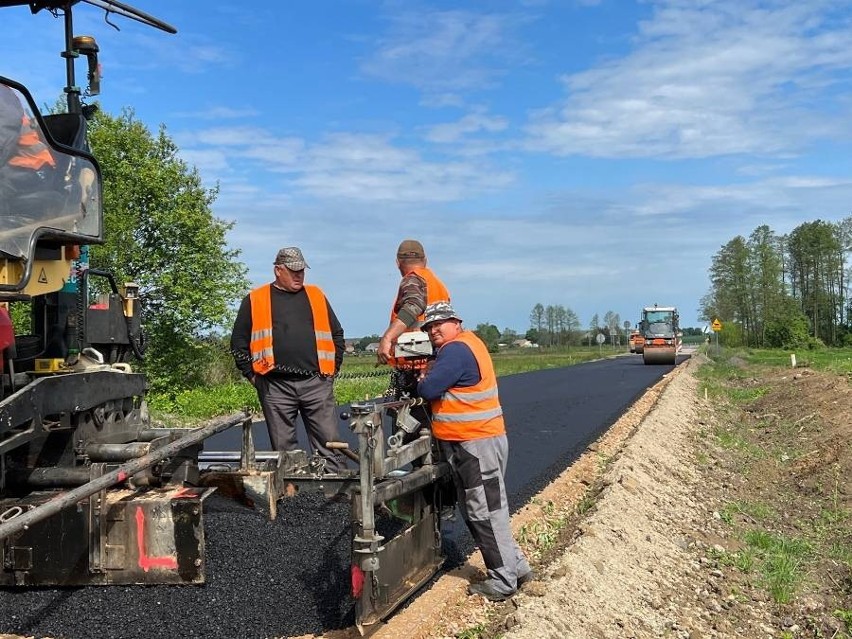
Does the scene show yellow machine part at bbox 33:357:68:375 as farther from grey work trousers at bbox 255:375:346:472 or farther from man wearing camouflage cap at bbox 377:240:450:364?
man wearing camouflage cap at bbox 377:240:450:364

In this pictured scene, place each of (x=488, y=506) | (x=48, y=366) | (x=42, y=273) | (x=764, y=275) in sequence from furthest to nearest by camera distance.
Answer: (x=764, y=275)
(x=488, y=506)
(x=48, y=366)
(x=42, y=273)

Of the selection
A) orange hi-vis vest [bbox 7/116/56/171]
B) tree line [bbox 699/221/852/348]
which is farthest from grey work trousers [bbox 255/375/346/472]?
tree line [bbox 699/221/852/348]

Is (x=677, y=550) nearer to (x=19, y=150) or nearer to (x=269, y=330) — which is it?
(x=269, y=330)

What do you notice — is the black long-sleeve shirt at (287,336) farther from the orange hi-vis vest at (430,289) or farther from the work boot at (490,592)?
the work boot at (490,592)

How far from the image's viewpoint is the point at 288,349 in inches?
218

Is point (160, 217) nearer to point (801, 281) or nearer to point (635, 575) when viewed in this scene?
point (635, 575)

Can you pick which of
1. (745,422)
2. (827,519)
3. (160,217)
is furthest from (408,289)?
(160,217)

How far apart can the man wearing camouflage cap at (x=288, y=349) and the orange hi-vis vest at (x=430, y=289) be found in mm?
646

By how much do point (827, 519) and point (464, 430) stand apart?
4619 mm

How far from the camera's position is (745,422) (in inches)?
624

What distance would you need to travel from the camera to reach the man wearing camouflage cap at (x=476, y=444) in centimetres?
468

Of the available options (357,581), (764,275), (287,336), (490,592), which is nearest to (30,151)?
(287,336)

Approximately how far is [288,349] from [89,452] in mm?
1406

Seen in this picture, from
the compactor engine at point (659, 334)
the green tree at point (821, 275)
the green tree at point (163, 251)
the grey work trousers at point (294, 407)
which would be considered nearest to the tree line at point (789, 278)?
the green tree at point (821, 275)
